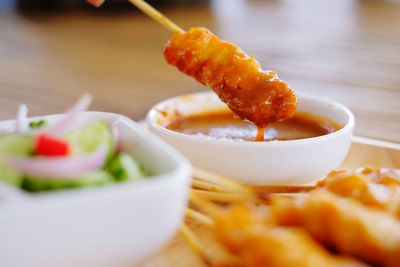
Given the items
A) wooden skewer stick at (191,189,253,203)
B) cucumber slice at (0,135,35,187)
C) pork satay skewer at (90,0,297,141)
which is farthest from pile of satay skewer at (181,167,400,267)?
pork satay skewer at (90,0,297,141)

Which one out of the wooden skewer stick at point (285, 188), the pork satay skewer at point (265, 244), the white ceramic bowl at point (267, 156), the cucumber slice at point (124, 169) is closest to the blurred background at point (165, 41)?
the white ceramic bowl at point (267, 156)

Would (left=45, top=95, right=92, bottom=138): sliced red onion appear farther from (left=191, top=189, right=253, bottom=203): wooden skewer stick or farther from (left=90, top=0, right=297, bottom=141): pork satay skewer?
(left=90, top=0, right=297, bottom=141): pork satay skewer

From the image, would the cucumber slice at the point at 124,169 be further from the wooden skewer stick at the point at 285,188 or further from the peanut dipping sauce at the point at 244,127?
the peanut dipping sauce at the point at 244,127

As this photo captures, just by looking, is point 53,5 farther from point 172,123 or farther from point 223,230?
point 223,230

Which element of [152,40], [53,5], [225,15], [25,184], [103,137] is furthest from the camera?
[53,5]

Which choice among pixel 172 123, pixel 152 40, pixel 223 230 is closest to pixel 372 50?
pixel 152 40

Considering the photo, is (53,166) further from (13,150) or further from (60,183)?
(13,150)

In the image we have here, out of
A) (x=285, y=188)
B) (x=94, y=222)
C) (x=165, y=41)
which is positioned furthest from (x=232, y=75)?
(x=165, y=41)
